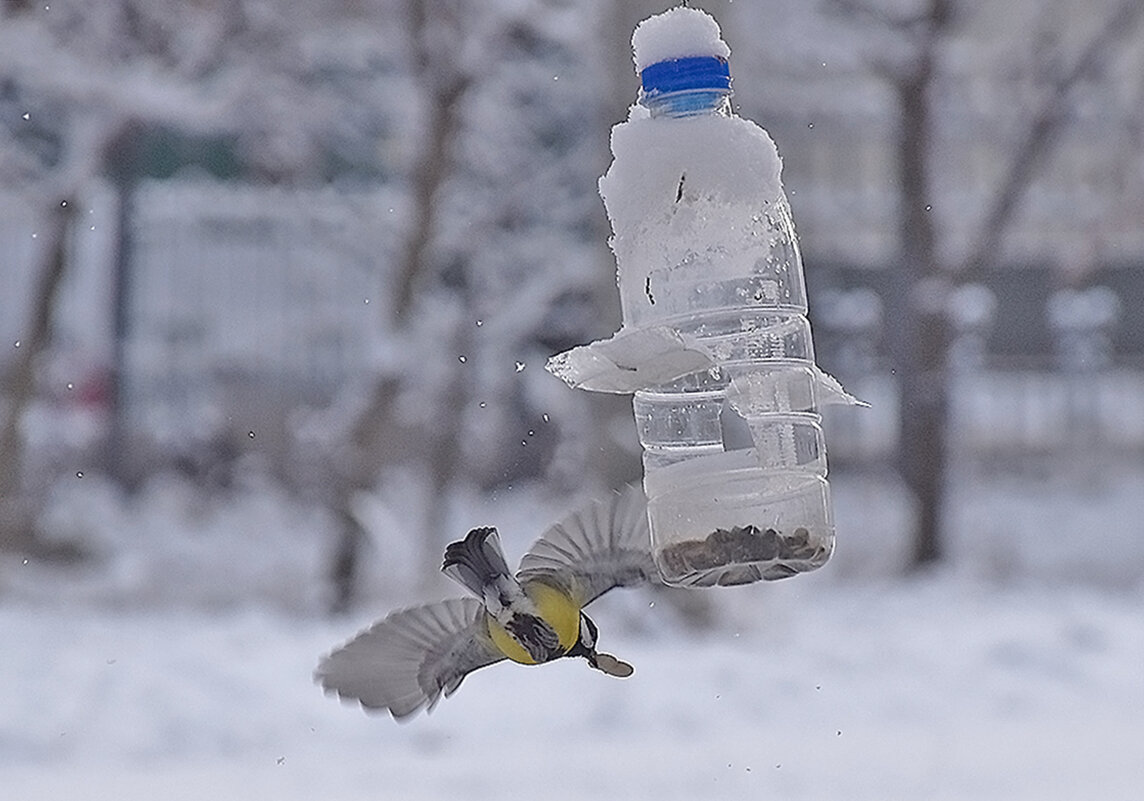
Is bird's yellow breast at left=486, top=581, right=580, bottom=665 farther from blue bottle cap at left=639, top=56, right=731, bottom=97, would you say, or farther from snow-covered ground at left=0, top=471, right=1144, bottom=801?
snow-covered ground at left=0, top=471, right=1144, bottom=801

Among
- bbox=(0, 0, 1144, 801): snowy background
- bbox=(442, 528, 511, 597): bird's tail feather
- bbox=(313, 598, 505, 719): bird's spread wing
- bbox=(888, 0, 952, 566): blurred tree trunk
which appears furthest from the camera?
bbox=(888, 0, 952, 566): blurred tree trunk

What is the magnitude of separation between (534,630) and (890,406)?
7.84 meters

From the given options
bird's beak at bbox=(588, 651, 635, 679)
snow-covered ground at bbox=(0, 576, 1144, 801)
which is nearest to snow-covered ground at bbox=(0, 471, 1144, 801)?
snow-covered ground at bbox=(0, 576, 1144, 801)

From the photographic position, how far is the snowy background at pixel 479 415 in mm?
4441

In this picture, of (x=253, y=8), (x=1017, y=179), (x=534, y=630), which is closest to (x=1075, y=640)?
(x=1017, y=179)

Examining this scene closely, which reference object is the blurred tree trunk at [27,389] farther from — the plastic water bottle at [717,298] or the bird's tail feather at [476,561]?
the bird's tail feather at [476,561]

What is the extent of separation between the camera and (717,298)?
142 cm

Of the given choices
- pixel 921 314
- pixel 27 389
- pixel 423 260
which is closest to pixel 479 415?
pixel 423 260

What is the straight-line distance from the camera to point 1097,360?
1077 cm

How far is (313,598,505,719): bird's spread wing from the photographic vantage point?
126 cm

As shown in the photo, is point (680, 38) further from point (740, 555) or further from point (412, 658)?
point (412, 658)

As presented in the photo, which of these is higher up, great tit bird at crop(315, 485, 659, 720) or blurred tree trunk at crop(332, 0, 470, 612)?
blurred tree trunk at crop(332, 0, 470, 612)

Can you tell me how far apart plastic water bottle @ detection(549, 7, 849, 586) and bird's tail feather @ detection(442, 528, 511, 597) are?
17 cm

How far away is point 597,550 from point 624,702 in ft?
11.4
